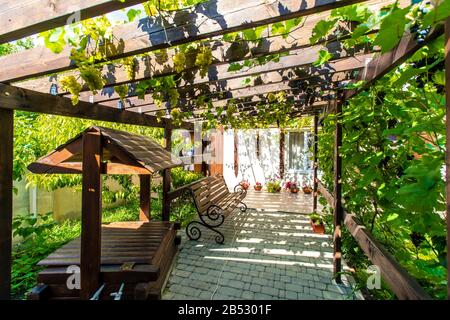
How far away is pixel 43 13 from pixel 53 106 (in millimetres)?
1549

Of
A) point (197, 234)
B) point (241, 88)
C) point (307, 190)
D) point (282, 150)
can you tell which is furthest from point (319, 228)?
point (282, 150)

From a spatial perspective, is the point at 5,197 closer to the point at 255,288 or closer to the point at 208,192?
the point at 255,288

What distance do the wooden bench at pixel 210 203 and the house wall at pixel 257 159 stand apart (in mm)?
3287

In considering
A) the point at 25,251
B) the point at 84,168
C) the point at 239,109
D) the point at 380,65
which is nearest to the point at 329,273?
the point at 380,65

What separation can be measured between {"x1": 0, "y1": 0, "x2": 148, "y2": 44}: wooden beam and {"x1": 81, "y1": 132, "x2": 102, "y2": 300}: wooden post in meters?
1.01

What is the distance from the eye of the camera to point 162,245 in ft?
9.61

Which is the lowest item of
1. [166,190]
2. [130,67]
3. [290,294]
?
[290,294]

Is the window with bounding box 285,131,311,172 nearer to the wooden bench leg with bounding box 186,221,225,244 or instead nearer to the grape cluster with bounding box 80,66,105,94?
the wooden bench leg with bounding box 186,221,225,244

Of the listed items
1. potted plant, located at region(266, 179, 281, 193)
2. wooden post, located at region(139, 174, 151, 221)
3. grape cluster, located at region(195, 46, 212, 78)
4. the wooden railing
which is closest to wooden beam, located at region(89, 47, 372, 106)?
grape cluster, located at region(195, 46, 212, 78)

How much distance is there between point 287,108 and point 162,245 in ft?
13.2

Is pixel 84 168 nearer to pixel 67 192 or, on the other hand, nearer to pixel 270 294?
pixel 270 294

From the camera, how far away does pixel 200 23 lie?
1479 mm

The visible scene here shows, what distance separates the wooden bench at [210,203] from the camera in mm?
4578

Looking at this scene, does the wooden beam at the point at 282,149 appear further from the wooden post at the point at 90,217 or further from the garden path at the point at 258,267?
the wooden post at the point at 90,217
